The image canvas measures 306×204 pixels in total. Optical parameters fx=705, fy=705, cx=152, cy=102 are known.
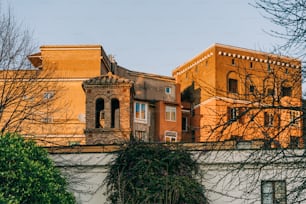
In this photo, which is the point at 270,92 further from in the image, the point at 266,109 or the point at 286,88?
the point at 286,88

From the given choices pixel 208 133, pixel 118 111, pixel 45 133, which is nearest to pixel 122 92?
pixel 118 111

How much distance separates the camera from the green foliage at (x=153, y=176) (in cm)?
→ 2248

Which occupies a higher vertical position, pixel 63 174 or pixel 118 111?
pixel 118 111

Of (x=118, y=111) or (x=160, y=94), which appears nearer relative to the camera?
(x=118, y=111)

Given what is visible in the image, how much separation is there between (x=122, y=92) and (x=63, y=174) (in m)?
16.3

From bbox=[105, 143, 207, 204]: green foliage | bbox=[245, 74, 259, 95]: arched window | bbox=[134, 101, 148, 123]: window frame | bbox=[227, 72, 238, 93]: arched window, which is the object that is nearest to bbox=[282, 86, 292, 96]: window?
bbox=[245, 74, 259, 95]: arched window

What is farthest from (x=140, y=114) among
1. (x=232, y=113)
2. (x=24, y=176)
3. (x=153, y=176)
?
(x=232, y=113)

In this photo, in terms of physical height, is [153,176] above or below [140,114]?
below

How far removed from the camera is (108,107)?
1567 inches

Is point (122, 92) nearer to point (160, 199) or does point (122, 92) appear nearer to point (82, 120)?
point (82, 120)

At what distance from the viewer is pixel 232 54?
50688 mm

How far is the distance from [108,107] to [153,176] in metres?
17.1

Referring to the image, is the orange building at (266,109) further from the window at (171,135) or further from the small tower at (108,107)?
the window at (171,135)

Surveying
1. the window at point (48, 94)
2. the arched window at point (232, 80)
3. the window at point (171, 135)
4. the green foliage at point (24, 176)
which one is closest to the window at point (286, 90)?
the green foliage at point (24, 176)
